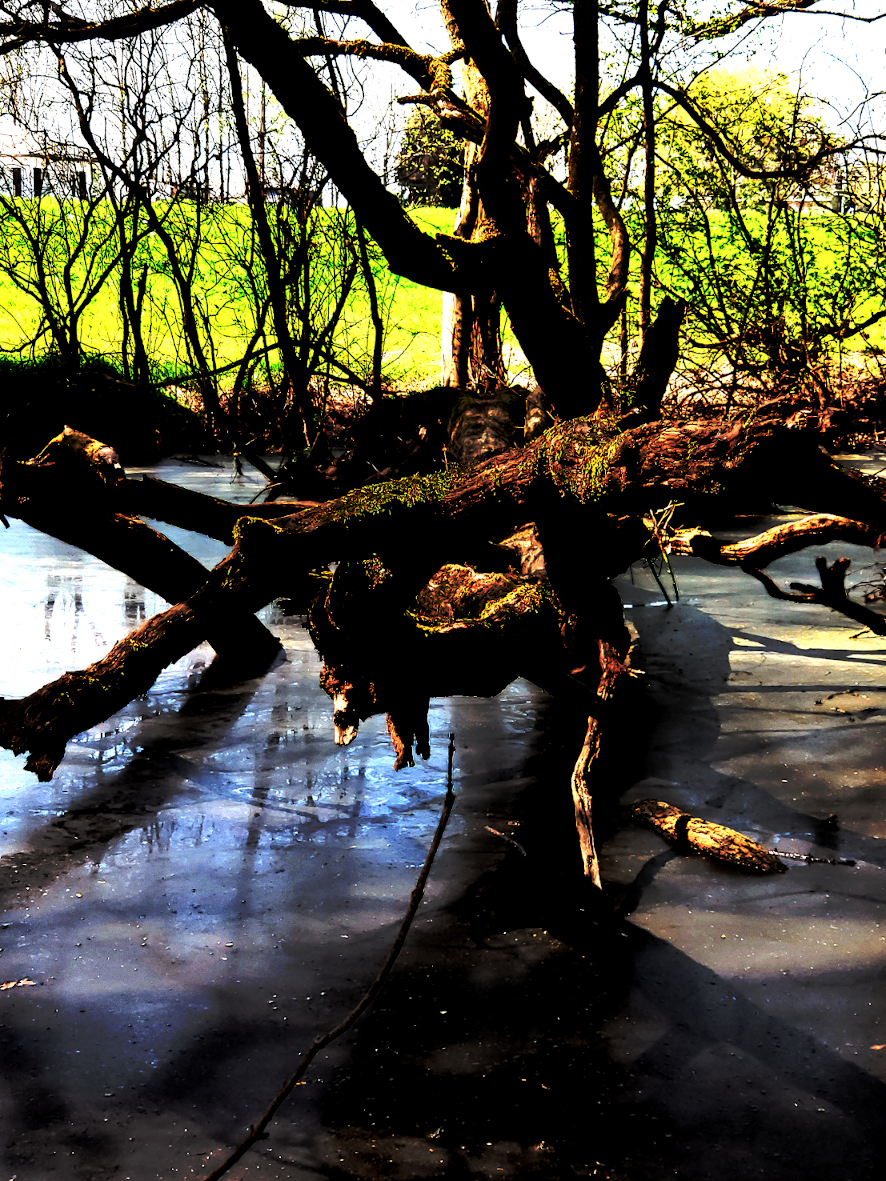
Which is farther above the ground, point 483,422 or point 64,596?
point 483,422

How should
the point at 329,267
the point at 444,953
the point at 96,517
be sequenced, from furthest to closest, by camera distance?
the point at 329,267 < the point at 96,517 < the point at 444,953

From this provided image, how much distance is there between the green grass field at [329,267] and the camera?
34.6ft

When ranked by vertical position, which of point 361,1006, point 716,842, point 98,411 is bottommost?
point 716,842

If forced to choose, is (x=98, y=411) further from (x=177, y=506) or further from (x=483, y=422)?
(x=177, y=506)

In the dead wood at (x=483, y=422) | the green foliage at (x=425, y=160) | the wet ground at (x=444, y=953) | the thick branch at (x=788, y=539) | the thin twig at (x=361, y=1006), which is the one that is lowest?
the wet ground at (x=444, y=953)

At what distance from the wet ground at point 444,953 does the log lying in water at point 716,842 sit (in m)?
0.07

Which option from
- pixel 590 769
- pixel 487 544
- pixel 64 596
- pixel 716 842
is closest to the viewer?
pixel 590 769

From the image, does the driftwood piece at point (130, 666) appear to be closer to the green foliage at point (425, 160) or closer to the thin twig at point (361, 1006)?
the thin twig at point (361, 1006)


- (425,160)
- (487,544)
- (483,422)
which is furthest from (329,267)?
(487,544)

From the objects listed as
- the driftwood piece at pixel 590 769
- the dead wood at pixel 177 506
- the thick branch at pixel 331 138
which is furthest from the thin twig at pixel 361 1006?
the dead wood at pixel 177 506

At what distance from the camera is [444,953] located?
371 centimetres

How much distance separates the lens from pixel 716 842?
4.38m

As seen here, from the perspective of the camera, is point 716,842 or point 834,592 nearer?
point 716,842

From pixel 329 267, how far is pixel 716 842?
32.1 ft
